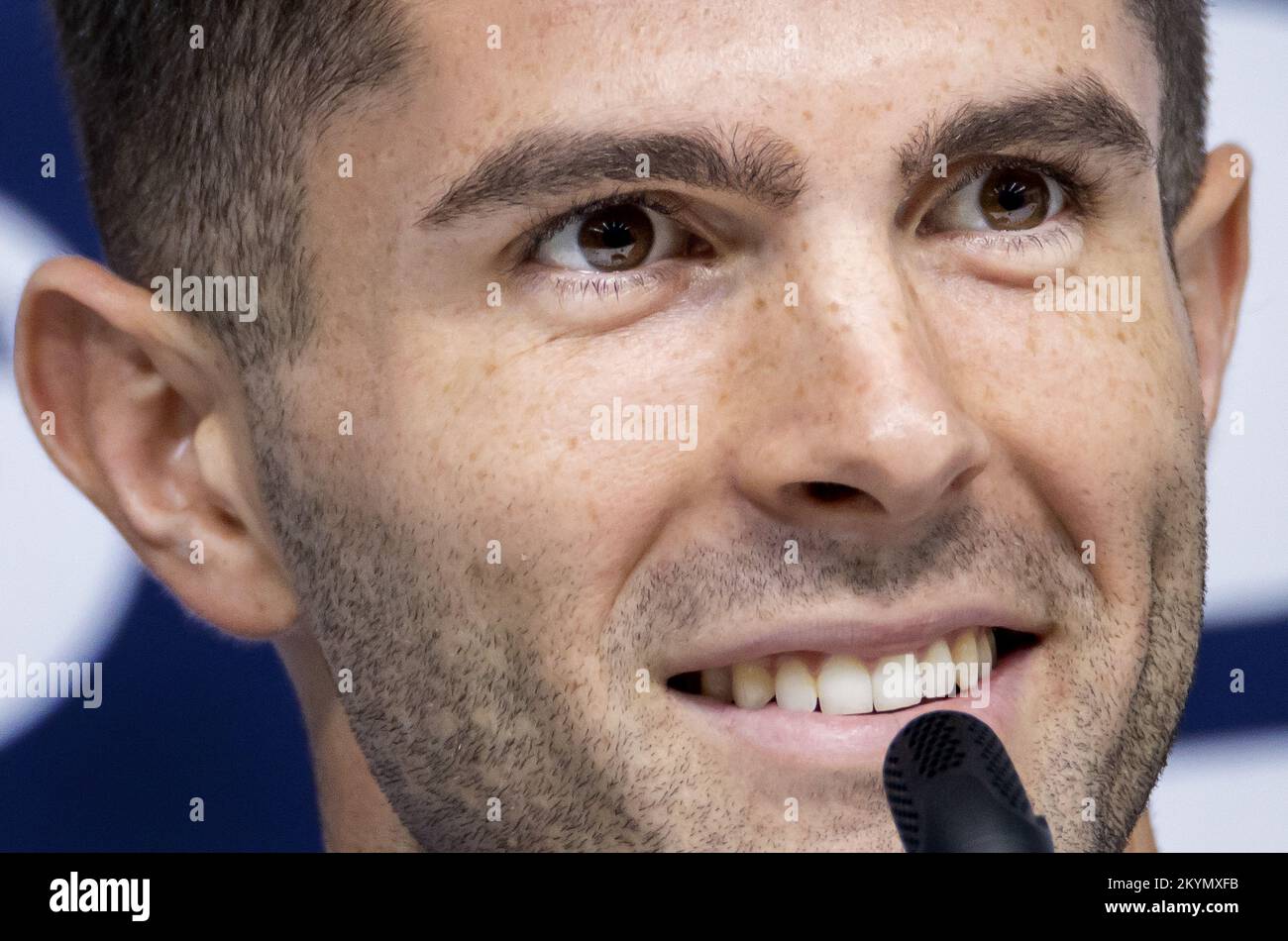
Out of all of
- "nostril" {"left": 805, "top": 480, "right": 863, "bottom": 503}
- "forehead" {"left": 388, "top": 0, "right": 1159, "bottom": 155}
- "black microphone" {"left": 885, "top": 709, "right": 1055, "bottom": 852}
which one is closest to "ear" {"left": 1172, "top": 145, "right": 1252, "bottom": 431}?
"forehead" {"left": 388, "top": 0, "right": 1159, "bottom": 155}

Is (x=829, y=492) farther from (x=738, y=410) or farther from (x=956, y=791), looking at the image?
(x=956, y=791)

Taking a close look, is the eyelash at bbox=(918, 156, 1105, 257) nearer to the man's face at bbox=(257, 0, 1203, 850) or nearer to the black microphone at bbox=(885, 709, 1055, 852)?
the man's face at bbox=(257, 0, 1203, 850)

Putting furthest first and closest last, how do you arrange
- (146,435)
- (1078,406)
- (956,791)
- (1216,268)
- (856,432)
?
(1216,268) → (146,435) → (1078,406) → (856,432) → (956,791)

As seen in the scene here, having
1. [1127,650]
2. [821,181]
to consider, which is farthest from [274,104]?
[1127,650]

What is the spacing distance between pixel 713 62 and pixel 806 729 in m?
0.41

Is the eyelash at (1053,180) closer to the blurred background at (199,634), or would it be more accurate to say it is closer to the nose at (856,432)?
the nose at (856,432)

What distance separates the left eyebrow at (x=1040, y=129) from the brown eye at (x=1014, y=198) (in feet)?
0.13

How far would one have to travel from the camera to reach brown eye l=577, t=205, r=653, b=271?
1.05m

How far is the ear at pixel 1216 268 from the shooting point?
51.2 inches

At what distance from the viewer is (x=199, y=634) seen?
1.57 m

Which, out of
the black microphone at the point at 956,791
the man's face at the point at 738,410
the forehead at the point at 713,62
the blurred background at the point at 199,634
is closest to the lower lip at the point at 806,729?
the man's face at the point at 738,410

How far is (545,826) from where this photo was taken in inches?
42.3

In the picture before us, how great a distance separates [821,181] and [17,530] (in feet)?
2.74

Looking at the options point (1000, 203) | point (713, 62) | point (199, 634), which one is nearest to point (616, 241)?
point (713, 62)
